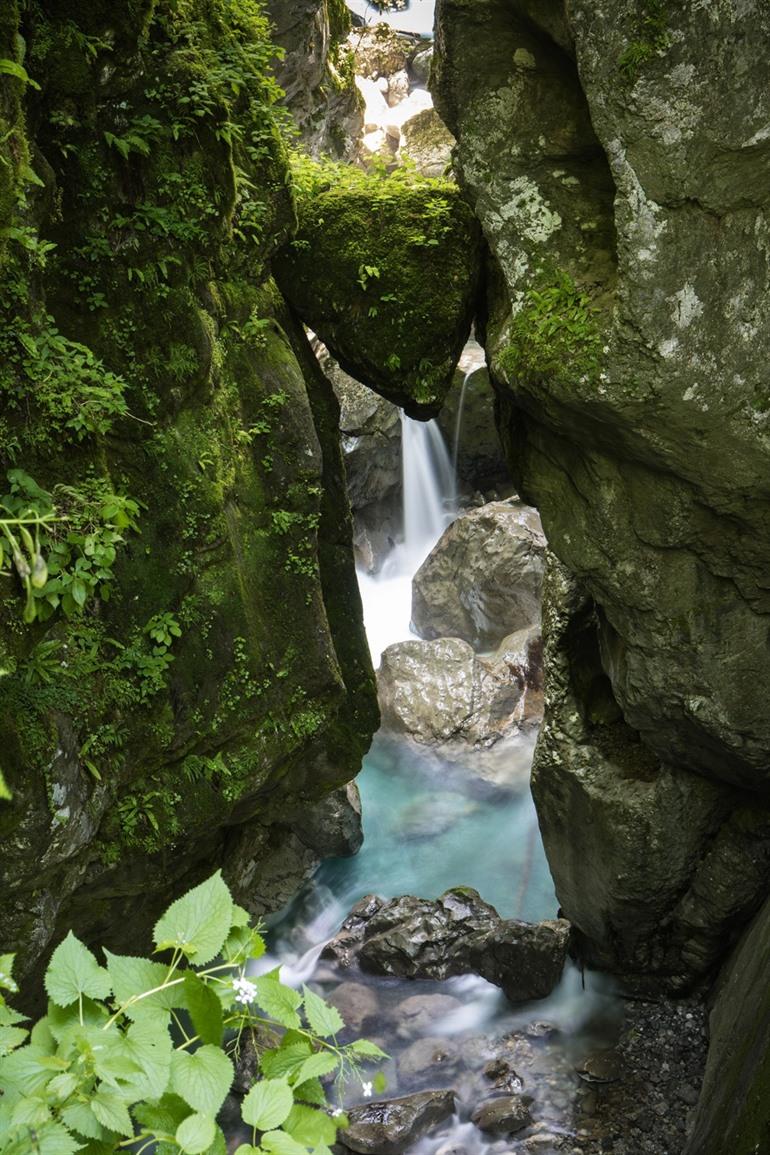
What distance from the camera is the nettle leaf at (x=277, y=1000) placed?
2.10 metres

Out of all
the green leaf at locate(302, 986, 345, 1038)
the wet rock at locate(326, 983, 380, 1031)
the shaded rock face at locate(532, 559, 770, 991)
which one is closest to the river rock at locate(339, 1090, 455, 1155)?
the wet rock at locate(326, 983, 380, 1031)

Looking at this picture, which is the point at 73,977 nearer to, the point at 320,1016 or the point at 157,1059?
the point at 157,1059

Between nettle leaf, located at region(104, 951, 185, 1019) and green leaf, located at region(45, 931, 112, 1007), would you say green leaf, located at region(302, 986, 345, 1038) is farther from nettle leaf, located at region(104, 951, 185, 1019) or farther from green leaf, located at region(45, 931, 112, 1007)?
green leaf, located at region(45, 931, 112, 1007)

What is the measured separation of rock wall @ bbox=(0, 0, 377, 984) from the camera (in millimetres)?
4824

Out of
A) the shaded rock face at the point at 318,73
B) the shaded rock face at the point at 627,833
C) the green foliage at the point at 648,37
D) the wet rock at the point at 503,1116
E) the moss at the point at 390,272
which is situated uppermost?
the shaded rock face at the point at 318,73

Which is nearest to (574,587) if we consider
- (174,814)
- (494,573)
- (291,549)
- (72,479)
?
(291,549)

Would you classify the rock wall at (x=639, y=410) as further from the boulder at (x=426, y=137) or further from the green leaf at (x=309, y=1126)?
the boulder at (x=426, y=137)

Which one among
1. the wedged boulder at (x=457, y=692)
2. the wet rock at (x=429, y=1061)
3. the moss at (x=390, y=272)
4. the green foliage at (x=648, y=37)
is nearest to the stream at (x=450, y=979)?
the wet rock at (x=429, y=1061)

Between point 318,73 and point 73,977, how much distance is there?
570 inches

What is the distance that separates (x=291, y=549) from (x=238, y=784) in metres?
1.76

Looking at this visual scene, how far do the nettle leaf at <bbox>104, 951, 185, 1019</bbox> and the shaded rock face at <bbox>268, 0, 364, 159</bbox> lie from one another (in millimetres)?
10826

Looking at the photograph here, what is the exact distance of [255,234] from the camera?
249 inches

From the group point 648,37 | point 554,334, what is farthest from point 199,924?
point 648,37

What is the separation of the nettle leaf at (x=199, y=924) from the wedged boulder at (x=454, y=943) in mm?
6686
